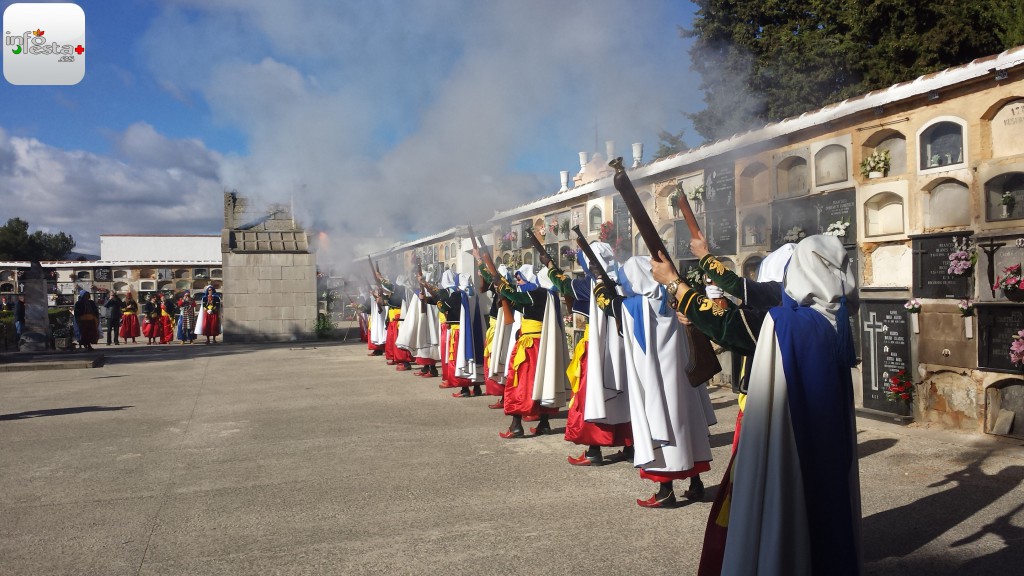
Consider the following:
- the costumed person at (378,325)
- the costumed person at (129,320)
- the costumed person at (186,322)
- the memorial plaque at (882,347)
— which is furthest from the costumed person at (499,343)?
the costumed person at (129,320)

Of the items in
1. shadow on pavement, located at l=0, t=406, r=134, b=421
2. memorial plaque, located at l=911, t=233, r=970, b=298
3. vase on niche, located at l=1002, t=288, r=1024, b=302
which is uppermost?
memorial plaque, located at l=911, t=233, r=970, b=298

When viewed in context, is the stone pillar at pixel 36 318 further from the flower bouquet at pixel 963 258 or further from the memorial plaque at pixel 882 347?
the flower bouquet at pixel 963 258

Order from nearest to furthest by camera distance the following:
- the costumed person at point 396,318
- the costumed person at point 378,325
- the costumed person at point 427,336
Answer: the costumed person at point 427,336 → the costumed person at point 396,318 → the costumed person at point 378,325

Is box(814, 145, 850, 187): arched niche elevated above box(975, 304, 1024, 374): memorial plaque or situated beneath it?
elevated above

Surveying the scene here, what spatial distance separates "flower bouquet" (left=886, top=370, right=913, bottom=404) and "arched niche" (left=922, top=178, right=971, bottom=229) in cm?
154

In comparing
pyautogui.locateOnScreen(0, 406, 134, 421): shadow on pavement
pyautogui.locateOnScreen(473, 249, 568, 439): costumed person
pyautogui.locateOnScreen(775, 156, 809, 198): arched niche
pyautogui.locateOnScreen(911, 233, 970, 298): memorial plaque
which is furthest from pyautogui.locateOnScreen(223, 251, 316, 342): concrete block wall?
pyautogui.locateOnScreen(911, 233, 970, 298): memorial plaque

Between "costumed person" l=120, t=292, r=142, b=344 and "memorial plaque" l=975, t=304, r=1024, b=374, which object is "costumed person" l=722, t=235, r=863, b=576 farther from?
"costumed person" l=120, t=292, r=142, b=344

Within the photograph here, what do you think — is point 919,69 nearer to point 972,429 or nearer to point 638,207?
point 972,429

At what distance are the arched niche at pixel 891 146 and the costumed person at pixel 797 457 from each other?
5432 millimetres

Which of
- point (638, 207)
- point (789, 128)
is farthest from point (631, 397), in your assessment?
point (789, 128)

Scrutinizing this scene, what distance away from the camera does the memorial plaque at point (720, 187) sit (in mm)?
9773

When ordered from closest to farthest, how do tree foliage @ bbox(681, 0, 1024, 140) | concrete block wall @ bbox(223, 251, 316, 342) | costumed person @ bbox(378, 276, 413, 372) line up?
costumed person @ bbox(378, 276, 413, 372) → tree foliage @ bbox(681, 0, 1024, 140) → concrete block wall @ bbox(223, 251, 316, 342)

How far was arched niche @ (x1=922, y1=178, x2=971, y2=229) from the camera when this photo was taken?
6957 millimetres

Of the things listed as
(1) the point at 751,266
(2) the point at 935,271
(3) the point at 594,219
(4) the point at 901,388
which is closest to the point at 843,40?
(3) the point at 594,219
